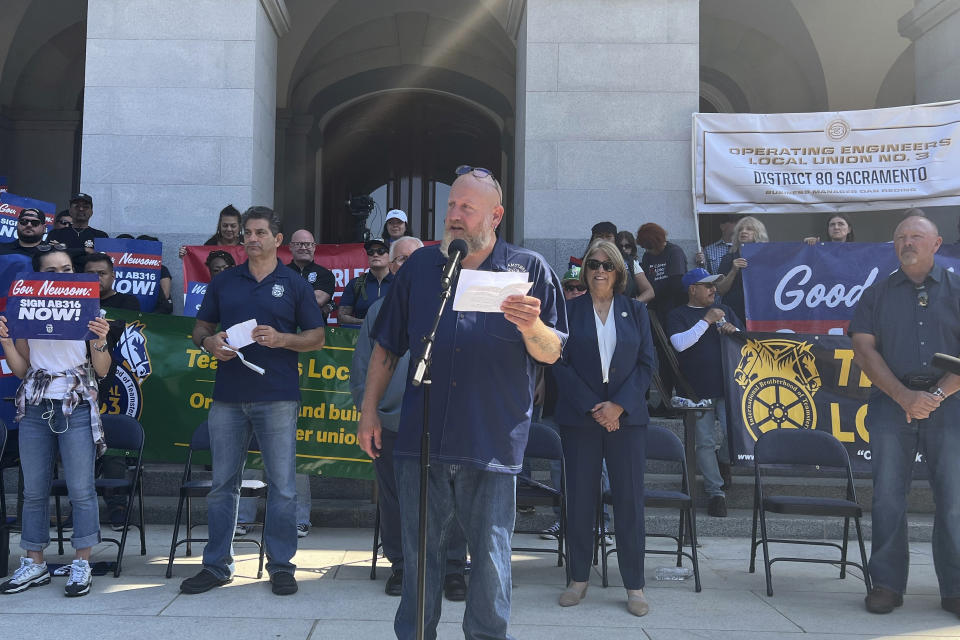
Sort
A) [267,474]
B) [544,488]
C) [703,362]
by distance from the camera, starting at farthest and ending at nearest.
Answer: [703,362], [544,488], [267,474]

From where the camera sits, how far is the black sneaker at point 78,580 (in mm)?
5219

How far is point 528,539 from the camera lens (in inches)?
277

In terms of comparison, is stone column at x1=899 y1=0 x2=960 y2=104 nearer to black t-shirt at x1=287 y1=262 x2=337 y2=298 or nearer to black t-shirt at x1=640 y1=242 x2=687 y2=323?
black t-shirt at x1=640 y1=242 x2=687 y2=323

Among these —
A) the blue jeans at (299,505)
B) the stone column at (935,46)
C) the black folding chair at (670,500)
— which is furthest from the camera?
the stone column at (935,46)

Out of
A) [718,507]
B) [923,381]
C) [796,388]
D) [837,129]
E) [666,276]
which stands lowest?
[718,507]

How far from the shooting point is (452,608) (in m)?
5.18

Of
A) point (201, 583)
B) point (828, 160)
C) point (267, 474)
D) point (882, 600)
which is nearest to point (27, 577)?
point (201, 583)

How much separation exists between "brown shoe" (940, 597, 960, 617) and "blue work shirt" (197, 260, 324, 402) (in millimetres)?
4155


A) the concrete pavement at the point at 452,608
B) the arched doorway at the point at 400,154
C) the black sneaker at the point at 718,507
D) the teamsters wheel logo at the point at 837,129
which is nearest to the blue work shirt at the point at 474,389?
the concrete pavement at the point at 452,608

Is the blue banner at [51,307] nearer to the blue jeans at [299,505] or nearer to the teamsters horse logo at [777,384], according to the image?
the blue jeans at [299,505]

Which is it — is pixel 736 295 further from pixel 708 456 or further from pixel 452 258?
pixel 452 258

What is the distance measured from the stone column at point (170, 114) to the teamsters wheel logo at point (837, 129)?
660 cm

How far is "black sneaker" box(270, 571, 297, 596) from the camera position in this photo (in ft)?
17.5

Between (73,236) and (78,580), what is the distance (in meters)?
4.82
